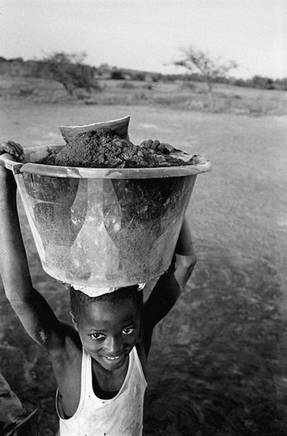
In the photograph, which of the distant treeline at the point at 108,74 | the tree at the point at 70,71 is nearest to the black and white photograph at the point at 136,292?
the distant treeline at the point at 108,74

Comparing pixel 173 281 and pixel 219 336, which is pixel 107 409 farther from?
pixel 219 336

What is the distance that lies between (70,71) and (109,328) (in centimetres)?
1958

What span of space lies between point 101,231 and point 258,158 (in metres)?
7.61

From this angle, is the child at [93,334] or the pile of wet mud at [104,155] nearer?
the pile of wet mud at [104,155]

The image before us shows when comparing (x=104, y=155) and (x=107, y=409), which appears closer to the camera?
(x=104, y=155)

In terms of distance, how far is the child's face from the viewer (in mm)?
1519

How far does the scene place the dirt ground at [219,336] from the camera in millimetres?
2641

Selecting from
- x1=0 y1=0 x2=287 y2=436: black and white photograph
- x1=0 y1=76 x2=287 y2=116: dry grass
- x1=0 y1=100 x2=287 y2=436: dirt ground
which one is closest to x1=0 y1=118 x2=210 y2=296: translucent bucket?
x1=0 y1=0 x2=287 y2=436: black and white photograph

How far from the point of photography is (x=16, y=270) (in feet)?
5.03

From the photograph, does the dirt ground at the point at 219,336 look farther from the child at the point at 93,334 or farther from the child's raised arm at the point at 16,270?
the child's raised arm at the point at 16,270

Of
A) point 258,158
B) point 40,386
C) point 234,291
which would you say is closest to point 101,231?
point 40,386

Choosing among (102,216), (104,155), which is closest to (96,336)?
(102,216)

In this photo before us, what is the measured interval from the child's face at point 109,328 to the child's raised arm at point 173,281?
9.5 inches

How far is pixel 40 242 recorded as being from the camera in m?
1.38
